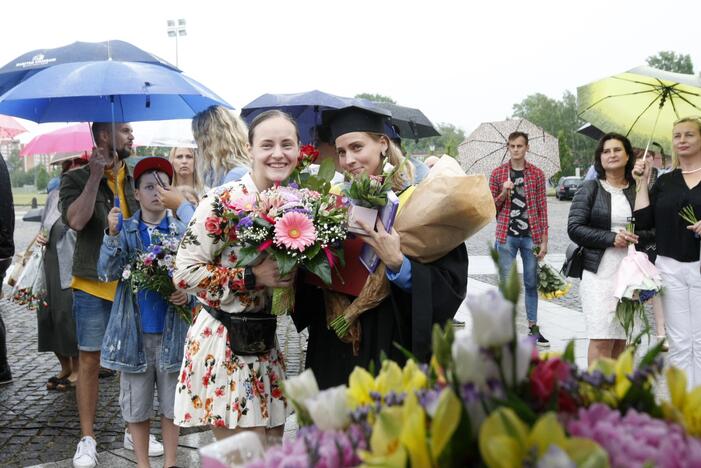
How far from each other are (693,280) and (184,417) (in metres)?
3.87

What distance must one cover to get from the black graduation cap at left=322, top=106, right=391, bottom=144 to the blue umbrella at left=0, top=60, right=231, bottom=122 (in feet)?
3.79

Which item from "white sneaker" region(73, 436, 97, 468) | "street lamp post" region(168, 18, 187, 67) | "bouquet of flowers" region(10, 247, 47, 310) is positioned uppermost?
"street lamp post" region(168, 18, 187, 67)

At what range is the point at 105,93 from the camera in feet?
12.2

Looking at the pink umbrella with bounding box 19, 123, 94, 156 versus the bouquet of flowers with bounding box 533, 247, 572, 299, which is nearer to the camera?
the pink umbrella with bounding box 19, 123, 94, 156

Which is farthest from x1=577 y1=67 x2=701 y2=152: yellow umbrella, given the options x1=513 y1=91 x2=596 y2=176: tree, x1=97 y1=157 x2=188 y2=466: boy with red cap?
x1=513 y1=91 x2=596 y2=176: tree

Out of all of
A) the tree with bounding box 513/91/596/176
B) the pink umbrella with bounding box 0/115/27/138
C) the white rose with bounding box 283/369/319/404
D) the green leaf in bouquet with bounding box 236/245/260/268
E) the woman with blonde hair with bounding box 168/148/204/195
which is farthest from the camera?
the tree with bounding box 513/91/596/176

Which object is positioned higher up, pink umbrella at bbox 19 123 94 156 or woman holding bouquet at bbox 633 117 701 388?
pink umbrella at bbox 19 123 94 156

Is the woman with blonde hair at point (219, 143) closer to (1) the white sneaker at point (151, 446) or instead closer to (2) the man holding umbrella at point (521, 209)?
(1) the white sneaker at point (151, 446)

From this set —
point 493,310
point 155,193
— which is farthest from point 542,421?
point 155,193

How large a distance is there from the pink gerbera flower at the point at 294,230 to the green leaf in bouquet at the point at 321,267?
0.07 meters

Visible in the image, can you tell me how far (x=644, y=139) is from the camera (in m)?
5.79

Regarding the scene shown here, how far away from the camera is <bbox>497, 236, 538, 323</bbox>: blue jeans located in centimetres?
786

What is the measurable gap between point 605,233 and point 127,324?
11.9 ft

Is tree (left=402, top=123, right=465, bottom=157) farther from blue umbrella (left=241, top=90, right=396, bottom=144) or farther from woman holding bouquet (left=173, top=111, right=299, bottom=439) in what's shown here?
blue umbrella (left=241, top=90, right=396, bottom=144)
